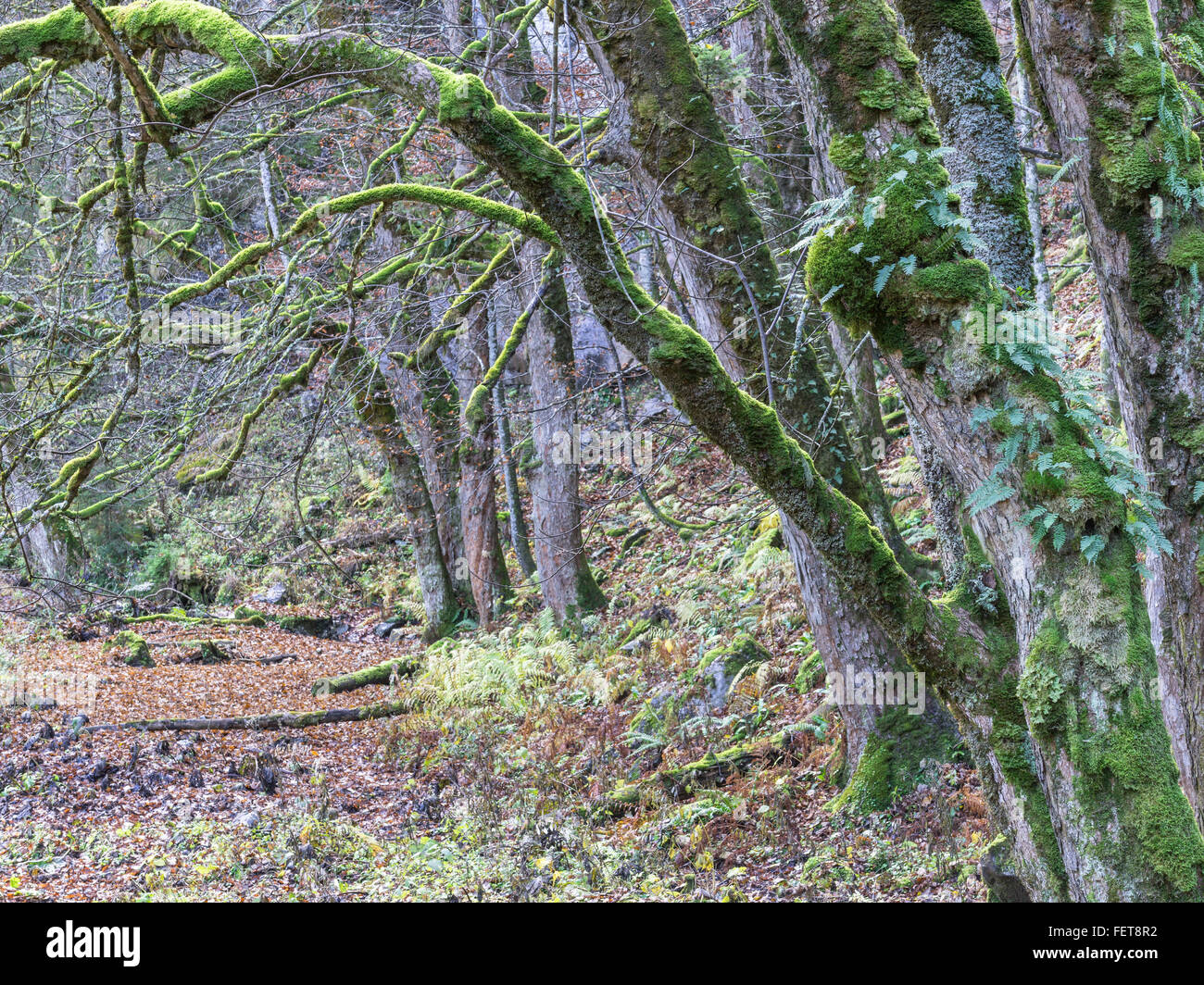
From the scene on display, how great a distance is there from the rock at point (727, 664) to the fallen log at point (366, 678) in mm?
4850

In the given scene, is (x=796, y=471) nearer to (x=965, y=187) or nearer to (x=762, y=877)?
(x=965, y=187)

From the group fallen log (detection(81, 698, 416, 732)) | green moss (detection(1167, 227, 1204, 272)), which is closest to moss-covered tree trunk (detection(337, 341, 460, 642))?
fallen log (detection(81, 698, 416, 732))

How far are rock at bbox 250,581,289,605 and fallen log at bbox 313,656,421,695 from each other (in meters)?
5.96

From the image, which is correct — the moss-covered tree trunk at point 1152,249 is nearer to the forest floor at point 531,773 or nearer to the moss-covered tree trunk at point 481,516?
the forest floor at point 531,773

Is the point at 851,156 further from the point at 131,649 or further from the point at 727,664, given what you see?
the point at 131,649

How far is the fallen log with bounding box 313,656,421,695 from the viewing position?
39.1 feet

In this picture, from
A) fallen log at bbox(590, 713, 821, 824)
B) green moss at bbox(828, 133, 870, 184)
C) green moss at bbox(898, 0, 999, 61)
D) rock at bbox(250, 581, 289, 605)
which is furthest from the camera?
rock at bbox(250, 581, 289, 605)

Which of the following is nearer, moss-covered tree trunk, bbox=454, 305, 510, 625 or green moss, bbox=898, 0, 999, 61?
green moss, bbox=898, 0, 999, 61

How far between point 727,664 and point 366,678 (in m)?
5.44

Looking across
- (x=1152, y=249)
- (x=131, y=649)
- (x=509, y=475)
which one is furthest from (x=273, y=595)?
(x=1152, y=249)

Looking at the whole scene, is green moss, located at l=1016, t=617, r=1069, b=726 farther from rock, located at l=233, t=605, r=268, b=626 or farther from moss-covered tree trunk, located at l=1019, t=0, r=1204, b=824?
rock, located at l=233, t=605, r=268, b=626

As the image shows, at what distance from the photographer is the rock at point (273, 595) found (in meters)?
17.9

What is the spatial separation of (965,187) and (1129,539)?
5.74 feet

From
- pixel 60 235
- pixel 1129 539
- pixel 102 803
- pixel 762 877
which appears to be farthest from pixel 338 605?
pixel 1129 539
